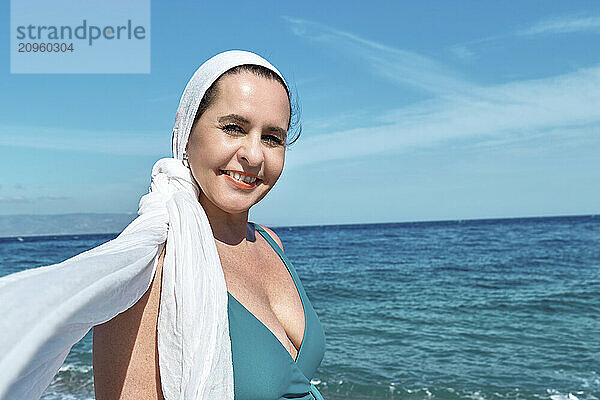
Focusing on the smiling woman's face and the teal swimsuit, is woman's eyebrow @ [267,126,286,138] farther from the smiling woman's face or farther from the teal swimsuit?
the teal swimsuit

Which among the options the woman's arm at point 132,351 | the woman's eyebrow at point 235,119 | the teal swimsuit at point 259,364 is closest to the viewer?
the woman's arm at point 132,351

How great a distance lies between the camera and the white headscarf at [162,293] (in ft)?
2.33

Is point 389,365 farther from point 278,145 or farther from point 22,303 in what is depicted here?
point 22,303

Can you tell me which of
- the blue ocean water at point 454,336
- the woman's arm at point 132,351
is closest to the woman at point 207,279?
the woman's arm at point 132,351

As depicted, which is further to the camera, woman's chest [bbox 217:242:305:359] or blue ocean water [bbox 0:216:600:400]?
blue ocean water [bbox 0:216:600:400]

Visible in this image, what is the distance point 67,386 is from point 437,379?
5.69 m

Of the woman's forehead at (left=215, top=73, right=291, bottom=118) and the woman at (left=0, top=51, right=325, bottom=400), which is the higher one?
the woman's forehead at (left=215, top=73, right=291, bottom=118)

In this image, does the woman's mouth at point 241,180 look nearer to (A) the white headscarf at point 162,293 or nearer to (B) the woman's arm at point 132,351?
(A) the white headscarf at point 162,293

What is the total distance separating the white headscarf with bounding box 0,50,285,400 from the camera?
0.71m

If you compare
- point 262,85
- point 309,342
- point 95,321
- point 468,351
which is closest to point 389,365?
point 468,351

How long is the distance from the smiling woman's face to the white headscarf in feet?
0.19

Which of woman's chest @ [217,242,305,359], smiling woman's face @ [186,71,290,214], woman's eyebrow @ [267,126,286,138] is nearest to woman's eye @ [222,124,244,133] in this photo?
smiling woman's face @ [186,71,290,214]

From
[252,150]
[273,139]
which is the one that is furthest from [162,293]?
[273,139]

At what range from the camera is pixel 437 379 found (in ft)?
27.9
